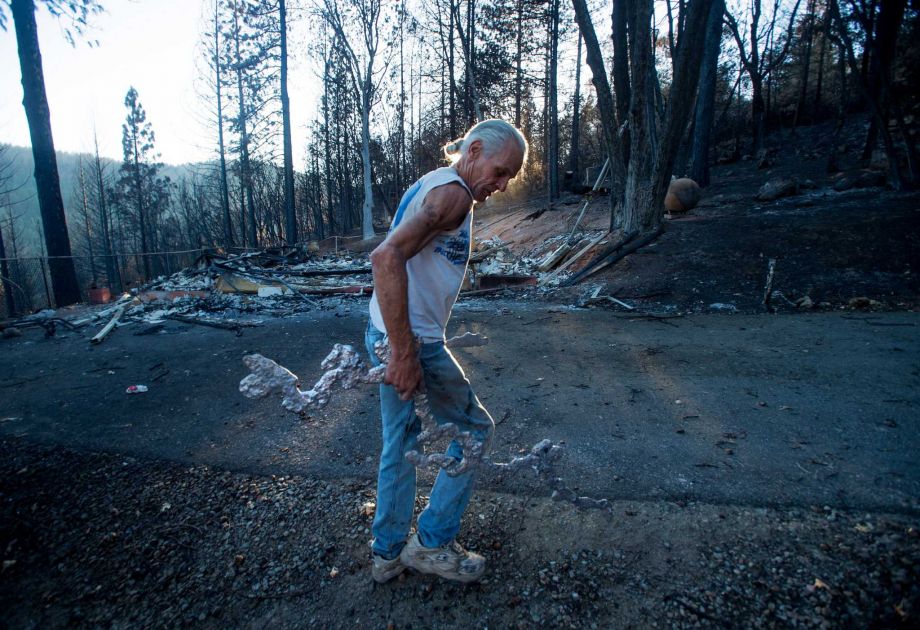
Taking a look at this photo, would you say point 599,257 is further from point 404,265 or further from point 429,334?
point 404,265

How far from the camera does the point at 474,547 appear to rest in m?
1.92

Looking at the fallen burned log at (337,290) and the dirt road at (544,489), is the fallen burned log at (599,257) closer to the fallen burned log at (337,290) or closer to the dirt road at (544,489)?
the dirt road at (544,489)

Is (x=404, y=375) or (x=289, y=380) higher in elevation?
(x=404, y=375)

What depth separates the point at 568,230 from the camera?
12.6 meters

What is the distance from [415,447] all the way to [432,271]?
2.23ft

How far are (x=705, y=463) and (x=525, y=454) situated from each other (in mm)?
979

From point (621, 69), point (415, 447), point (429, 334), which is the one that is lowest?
point (415, 447)

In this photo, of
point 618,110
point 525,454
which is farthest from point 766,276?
point 525,454

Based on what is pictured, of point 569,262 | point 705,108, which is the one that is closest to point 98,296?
point 569,262

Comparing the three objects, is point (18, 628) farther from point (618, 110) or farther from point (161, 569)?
point (618, 110)

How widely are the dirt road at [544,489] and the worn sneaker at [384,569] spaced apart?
48 millimetres

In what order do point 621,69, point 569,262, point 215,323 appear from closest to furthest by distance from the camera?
point 215,323
point 621,69
point 569,262

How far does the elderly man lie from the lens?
1.45 metres

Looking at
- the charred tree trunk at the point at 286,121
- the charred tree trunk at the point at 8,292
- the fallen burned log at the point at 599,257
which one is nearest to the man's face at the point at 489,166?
the fallen burned log at the point at 599,257
